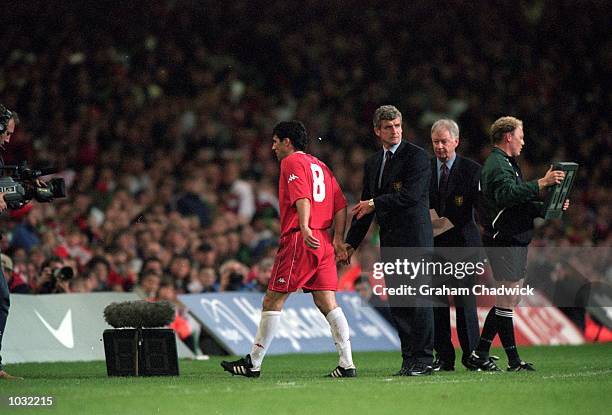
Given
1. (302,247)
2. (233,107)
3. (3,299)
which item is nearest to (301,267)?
(302,247)

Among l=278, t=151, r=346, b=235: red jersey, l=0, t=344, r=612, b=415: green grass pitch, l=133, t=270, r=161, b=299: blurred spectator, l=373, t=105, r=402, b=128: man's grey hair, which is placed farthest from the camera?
l=133, t=270, r=161, b=299: blurred spectator

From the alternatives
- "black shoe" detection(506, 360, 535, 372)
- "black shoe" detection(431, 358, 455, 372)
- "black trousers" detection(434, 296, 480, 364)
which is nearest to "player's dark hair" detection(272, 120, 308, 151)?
"black trousers" detection(434, 296, 480, 364)

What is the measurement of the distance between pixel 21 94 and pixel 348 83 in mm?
6951

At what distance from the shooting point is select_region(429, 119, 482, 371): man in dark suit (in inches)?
471

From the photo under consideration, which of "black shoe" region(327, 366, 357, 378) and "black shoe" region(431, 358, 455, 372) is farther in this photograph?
"black shoe" region(431, 358, 455, 372)

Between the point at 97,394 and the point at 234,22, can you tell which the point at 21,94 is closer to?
the point at 234,22

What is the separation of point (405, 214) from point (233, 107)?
1219 cm

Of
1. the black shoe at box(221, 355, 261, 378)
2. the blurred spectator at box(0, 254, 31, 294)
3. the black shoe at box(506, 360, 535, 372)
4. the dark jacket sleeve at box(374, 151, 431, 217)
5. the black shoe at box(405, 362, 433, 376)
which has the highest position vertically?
the dark jacket sleeve at box(374, 151, 431, 217)

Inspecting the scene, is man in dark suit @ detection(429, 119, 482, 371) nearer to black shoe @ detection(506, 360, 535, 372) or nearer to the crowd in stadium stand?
black shoe @ detection(506, 360, 535, 372)

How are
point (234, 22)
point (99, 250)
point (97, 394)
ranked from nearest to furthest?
point (97, 394) → point (99, 250) → point (234, 22)

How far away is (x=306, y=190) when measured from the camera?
10734 mm

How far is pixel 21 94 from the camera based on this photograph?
20.6m

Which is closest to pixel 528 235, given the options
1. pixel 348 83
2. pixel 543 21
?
pixel 348 83

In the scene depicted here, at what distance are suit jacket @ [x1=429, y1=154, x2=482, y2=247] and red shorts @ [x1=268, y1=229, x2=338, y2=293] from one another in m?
1.50
